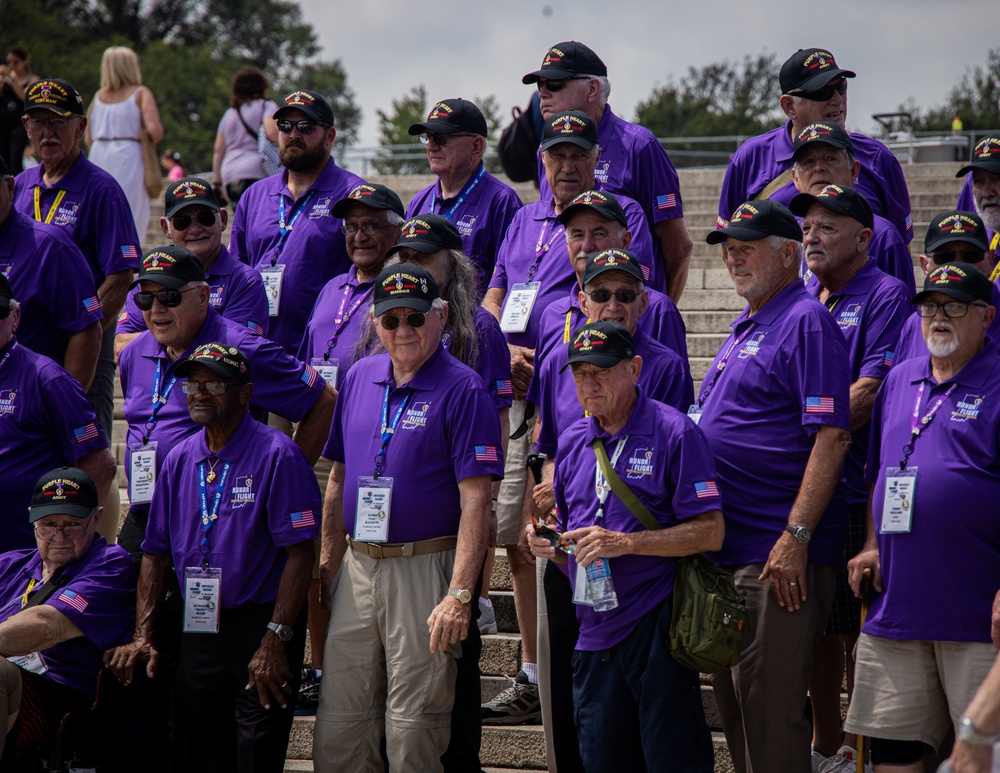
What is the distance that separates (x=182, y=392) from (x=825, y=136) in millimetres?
3100

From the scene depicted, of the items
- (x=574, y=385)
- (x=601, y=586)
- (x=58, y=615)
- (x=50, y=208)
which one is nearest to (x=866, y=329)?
(x=574, y=385)

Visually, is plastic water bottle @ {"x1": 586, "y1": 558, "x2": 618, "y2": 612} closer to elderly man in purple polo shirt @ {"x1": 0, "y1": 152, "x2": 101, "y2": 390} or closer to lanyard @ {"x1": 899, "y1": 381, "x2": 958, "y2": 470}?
lanyard @ {"x1": 899, "y1": 381, "x2": 958, "y2": 470}

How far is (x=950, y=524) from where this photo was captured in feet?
14.8

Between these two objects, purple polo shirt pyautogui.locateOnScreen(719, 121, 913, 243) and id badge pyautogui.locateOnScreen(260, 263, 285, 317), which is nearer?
purple polo shirt pyautogui.locateOnScreen(719, 121, 913, 243)

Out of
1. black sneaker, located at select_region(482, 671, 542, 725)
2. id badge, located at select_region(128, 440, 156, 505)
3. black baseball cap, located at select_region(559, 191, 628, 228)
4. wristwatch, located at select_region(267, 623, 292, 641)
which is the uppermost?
black baseball cap, located at select_region(559, 191, 628, 228)

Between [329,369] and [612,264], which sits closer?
[612,264]

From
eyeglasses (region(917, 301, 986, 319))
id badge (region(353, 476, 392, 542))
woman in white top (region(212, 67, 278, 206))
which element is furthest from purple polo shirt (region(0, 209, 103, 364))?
eyeglasses (region(917, 301, 986, 319))

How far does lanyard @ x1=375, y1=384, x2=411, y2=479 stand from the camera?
5.19 m

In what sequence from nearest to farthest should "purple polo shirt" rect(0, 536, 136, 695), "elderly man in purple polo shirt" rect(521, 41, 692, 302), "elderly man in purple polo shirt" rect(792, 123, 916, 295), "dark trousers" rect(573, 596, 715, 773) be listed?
"dark trousers" rect(573, 596, 715, 773), "purple polo shirt" rect(0, 536, 136, 695), "elderly man in purple polo shirt" rect(792, 123, 916, 295), "elderly man in purple polo shirt" rect(521, 41, 692, 302)

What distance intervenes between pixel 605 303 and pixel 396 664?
165 centimetres

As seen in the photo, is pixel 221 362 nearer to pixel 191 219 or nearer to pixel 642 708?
pixel 191 219

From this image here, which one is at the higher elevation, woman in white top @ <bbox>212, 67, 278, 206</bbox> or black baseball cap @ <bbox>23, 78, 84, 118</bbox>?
woman in white top @ <bbox>212, 67, 278, 206</bbox>

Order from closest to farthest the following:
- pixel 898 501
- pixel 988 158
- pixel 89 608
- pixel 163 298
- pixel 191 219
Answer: pixel 898 501 → pixel 89 608 → pixel 163 298 → pixel 988 158 → pixel 191 219

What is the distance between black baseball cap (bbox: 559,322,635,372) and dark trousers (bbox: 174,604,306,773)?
5.29 feet
